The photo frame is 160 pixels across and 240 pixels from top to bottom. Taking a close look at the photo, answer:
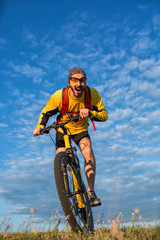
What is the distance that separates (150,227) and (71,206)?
1872 millimetres

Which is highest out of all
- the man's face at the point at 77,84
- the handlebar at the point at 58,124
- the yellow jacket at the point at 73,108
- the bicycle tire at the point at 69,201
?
the man's face at the point at 77,84

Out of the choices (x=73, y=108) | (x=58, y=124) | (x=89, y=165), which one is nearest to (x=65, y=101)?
(x=73, y=108)

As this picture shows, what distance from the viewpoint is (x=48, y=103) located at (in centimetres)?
646

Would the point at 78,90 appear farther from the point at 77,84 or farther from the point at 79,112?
the point at 79,112

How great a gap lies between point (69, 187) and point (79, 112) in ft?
5.86

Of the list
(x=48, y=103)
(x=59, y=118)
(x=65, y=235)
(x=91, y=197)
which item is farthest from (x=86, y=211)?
(x=48, y=103)

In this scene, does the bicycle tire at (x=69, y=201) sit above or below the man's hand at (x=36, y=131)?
below

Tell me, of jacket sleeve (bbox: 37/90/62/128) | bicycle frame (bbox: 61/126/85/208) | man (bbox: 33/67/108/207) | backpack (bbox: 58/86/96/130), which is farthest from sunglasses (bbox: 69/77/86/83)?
bicycle frame (bbox: 61/126/85/208)

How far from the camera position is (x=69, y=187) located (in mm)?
5312

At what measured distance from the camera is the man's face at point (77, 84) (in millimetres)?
6016

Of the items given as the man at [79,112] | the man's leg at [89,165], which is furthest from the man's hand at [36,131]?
the man's leg at [89,165]

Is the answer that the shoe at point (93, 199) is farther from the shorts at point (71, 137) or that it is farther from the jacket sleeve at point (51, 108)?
the jacket sleeve at point (51, 108)

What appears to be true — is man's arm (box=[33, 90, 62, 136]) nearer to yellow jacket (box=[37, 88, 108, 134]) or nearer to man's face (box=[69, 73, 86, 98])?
yellow jacket (box=[37, 88, 108, 134])

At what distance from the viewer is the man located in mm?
6051
